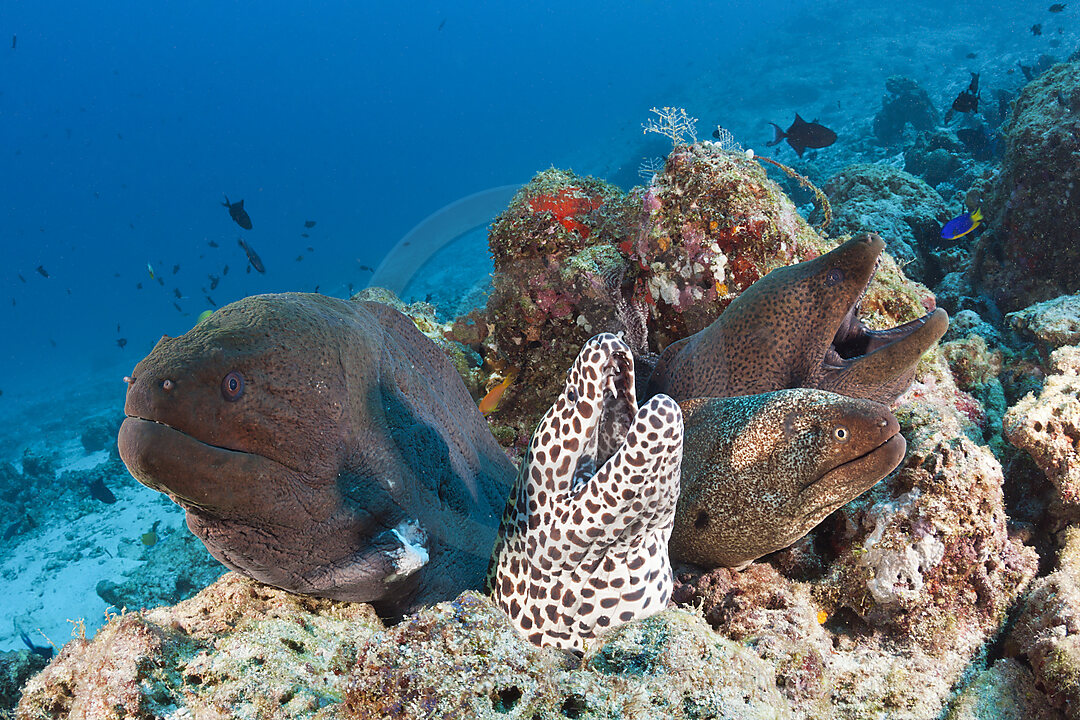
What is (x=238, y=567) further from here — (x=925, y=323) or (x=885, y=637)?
(x=925, y=323)

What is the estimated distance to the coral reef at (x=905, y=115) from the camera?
20.2 metres

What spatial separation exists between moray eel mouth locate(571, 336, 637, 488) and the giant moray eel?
2.23 feet

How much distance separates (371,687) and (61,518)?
55.8ft

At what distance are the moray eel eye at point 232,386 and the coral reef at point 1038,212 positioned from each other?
25.5 ft

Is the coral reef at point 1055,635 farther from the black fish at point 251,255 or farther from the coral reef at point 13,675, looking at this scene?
the black fish at point 251,255

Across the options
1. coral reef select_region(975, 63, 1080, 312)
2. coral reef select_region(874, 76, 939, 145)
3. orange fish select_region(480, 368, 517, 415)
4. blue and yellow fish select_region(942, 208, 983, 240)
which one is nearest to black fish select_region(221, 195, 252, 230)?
orange fish select_region(480, 368, 517, 415)

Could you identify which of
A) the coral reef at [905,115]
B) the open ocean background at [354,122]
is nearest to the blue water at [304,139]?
the open ocean background at [354,122]

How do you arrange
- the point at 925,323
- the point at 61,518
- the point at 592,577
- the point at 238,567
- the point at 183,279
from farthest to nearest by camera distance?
the point at 183,279 < the point at 61,518 < the point at 925,323 < the point at 592,577 < the point at 238,567

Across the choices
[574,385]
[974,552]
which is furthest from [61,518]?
[974,552]

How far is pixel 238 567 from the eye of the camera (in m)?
1.80

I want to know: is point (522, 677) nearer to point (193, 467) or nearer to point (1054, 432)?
point (193, 467)

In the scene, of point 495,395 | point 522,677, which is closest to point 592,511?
point 522,677

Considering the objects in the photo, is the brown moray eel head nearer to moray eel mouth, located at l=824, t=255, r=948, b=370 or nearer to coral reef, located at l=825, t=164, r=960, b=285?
moray eel mouth, located at l=824, t=255, r=948, b=370

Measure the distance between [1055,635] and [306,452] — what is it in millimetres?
2540
